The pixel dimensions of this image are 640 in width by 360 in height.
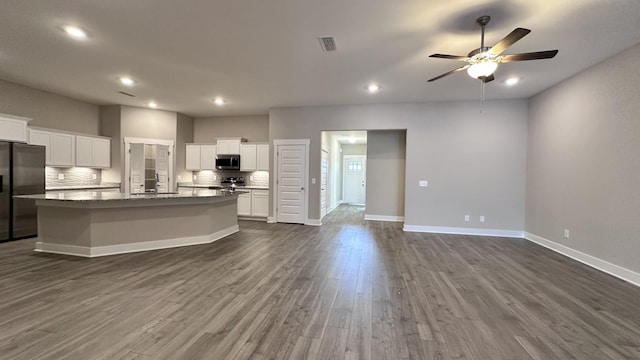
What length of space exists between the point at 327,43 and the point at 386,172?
15.0ft

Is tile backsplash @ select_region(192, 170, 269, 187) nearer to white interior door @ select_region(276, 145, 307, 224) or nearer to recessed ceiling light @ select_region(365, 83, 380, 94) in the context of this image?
white interior door @ select_region(276, 145, 307, 224)

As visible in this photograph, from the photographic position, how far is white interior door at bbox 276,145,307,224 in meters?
6.84


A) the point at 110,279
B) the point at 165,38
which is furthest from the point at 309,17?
the point at 110,279

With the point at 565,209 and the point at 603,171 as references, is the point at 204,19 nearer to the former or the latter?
the point at 603,171

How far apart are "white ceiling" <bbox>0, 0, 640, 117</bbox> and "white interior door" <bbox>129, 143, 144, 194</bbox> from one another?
1748mm

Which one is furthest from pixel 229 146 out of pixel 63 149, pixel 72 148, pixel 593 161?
pixel 593 161

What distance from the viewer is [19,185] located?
496 centimetres

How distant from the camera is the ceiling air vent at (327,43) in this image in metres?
3.35

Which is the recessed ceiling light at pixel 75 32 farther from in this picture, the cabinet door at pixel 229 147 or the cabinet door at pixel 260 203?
the cabinet door at pixel 260 203

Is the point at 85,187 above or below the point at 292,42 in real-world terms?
below

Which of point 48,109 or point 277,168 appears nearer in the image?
point 48,109

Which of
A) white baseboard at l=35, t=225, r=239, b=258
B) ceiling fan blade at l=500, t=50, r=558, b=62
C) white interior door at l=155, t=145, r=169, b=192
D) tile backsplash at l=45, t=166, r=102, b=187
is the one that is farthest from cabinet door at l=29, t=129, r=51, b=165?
ceiling fan blade at l=500, t=50, r=558, b=62

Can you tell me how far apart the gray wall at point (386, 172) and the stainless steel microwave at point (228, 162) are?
364 centimetres

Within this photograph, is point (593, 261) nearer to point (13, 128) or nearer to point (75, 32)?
point (75, 32)
